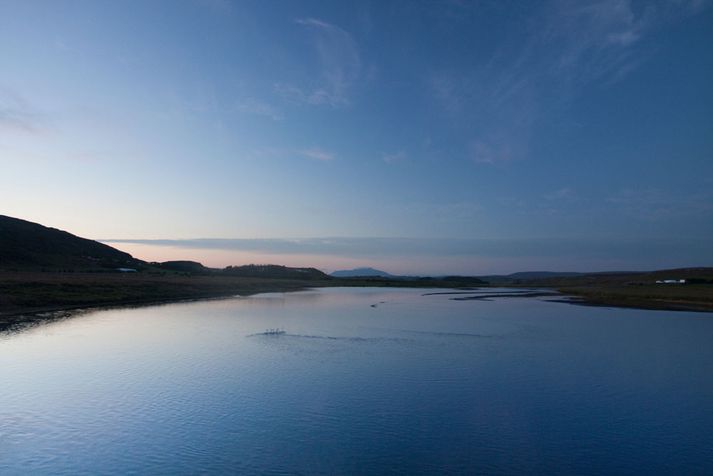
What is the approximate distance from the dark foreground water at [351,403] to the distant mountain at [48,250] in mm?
80392

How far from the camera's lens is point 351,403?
14.8 meters

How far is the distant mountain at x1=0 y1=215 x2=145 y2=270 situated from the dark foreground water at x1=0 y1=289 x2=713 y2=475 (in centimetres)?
8039

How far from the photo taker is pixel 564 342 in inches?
1069

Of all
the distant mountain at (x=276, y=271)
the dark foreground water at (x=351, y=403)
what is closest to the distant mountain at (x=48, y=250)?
the distant mountain at (x=276, y=271)

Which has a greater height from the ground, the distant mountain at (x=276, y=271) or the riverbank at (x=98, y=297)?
the distant mountain at (x=276, y=271)

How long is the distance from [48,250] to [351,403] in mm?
125360

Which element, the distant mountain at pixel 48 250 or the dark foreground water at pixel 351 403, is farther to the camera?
the distant mountain at pixel 48 250

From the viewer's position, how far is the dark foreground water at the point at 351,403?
10.7 metres

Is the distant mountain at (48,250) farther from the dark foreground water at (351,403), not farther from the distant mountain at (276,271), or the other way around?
the dark foreground water at (351,403)

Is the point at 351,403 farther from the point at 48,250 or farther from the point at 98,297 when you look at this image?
the point at 48,250

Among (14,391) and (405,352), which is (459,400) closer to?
(405,352)

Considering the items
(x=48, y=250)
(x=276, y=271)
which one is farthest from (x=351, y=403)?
(x=276, y=271)

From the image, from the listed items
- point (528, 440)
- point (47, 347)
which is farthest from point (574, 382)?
point (47, 347)

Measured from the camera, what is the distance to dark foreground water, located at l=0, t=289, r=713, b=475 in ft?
35.2
